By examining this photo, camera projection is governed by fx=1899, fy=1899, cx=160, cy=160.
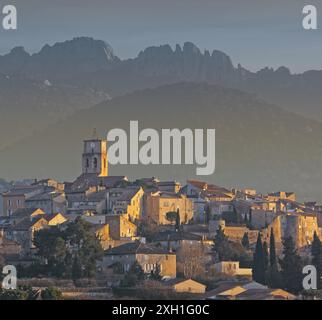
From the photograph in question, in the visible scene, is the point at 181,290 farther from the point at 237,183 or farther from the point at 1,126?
the point at 1,126

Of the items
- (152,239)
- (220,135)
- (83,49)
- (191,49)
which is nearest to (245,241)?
(152,239)

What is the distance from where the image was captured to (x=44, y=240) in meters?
69.6

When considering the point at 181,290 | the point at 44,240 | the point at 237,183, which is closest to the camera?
the point at 181,290

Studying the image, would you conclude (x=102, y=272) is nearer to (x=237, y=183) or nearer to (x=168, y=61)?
(x=237, y=183)

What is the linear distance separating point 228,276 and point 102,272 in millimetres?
5104

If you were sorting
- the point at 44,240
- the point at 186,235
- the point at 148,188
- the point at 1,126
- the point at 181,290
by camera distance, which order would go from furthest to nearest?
the point at 1,126
the point at 148,188
the point at 186,235
the point at 44,240
the point at 181,290

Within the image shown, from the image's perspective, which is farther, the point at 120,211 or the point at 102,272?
the point at 120,211

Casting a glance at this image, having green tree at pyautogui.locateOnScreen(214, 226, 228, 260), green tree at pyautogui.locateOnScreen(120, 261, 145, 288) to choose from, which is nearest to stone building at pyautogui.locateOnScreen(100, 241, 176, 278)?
green tree at pyautogui.locateOnScreen(120, 261, 145, 288)

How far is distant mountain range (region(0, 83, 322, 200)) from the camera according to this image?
12838 cm

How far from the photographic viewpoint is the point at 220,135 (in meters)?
134

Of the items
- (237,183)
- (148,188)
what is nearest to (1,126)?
(237,183)

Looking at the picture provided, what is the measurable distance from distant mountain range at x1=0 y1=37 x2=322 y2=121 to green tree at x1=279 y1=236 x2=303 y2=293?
66236 millimetres
